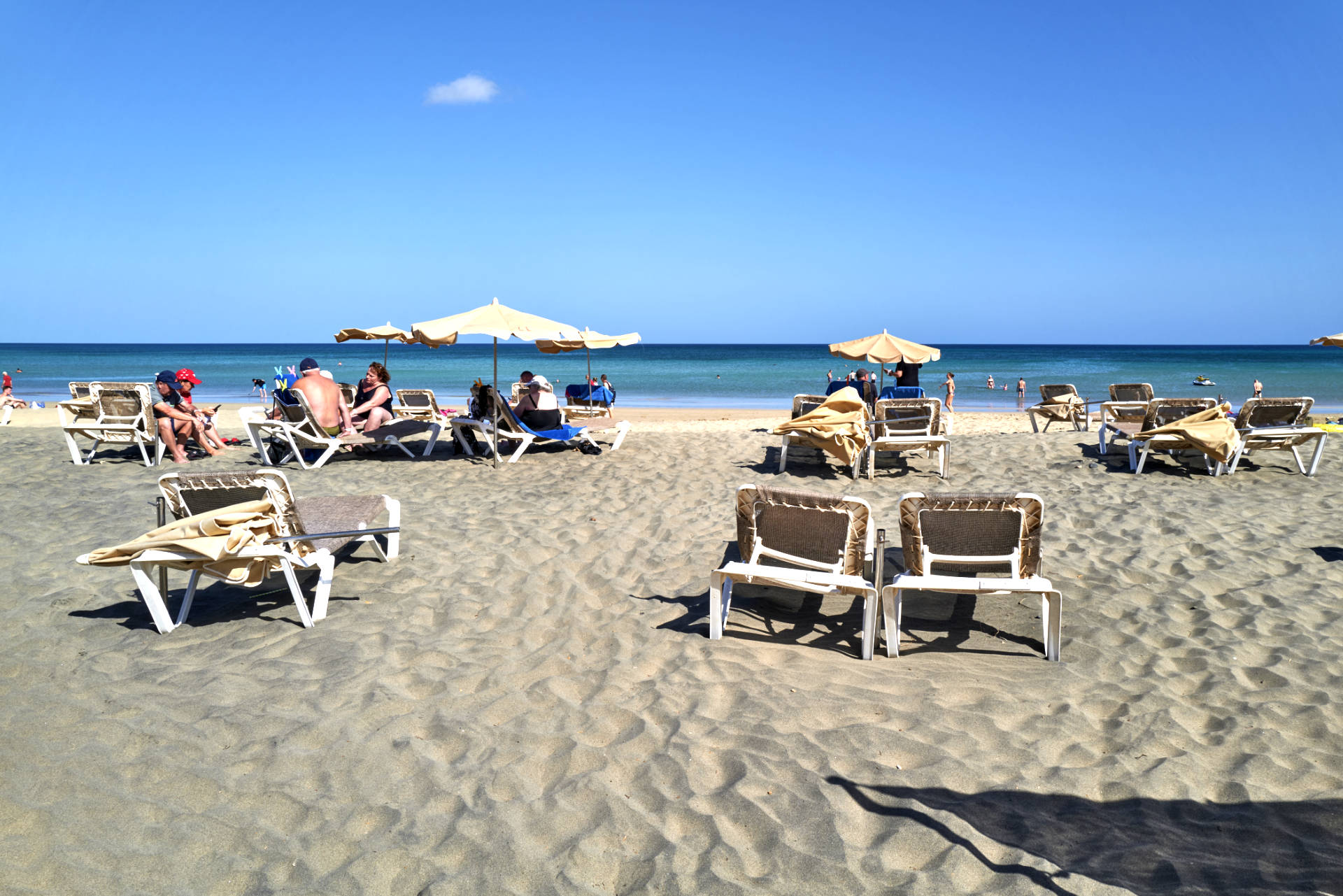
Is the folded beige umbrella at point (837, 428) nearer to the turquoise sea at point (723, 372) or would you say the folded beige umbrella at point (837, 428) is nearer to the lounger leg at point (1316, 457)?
the lounger leg at point (1316, 457)

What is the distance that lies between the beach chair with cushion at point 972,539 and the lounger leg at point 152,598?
11.5 ft

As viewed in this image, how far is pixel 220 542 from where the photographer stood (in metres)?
3.94

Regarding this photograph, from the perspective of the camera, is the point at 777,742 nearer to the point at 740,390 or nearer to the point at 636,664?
the point at 636,664

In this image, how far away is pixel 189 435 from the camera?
10078 mm

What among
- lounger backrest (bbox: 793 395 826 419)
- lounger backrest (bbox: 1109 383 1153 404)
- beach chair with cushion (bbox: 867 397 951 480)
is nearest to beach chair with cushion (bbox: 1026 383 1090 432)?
lounger backrest (bbox: 1109 383 1153 404)

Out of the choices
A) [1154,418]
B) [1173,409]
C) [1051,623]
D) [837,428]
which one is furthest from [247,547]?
[1173,409]

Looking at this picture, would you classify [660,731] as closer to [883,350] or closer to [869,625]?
[869,625]

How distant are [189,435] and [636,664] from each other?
8.70 meters

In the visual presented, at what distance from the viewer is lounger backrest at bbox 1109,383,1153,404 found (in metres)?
11.8

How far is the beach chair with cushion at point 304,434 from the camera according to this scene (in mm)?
8891

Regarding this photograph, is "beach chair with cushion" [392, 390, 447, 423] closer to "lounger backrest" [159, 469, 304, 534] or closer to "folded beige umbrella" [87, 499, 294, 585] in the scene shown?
"lounger backrest" [159, 469, 304, 534]

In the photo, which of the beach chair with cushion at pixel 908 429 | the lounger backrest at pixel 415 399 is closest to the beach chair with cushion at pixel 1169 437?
the beach chair with cushion at pixel 908 429

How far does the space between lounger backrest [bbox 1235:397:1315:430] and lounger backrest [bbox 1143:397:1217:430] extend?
37 centimetres

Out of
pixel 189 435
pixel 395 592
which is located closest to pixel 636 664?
pixel 395 592
